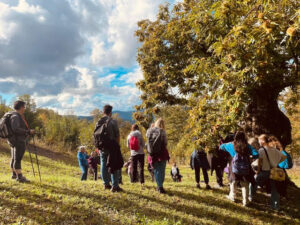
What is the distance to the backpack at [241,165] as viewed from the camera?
5477 mm

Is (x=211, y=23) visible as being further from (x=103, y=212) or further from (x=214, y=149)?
(x=103, y=212)

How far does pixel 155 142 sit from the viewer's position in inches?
233

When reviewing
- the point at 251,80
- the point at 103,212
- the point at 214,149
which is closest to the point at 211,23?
the point at 251,80

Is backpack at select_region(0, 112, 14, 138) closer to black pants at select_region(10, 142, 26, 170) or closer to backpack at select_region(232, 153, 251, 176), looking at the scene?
black pants at select_region(10, 142, 26, 170)

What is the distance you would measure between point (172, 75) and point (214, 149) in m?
3.94

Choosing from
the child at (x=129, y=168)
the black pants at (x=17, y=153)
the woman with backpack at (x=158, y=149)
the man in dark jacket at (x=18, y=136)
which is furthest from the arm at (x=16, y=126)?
the child at (x=129, y=168)

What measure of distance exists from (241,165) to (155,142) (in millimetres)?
2280

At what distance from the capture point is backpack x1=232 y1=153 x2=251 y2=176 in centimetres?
548

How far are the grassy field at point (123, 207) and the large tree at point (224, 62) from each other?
1.83 meters

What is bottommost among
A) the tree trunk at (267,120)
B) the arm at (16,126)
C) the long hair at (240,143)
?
the long hair at (240,143)

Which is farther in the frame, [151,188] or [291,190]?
[291,190]

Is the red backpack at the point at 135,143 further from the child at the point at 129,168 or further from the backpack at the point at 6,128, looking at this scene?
the backpack at the point at 6,128

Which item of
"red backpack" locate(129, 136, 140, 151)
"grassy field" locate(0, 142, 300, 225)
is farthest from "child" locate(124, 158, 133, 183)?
"grassy field" locate(0, 142, 300, 225)

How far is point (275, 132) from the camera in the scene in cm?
815
